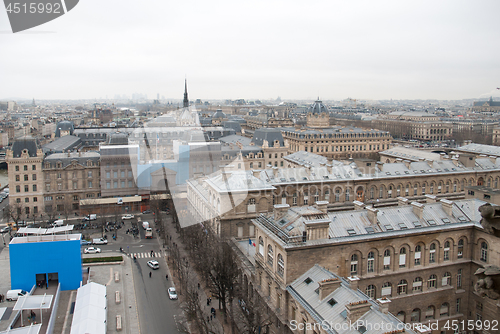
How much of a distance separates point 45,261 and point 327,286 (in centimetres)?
2852

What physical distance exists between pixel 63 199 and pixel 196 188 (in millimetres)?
27630

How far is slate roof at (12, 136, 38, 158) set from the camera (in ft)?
206

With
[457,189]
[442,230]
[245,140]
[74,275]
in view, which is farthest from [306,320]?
[245,140]

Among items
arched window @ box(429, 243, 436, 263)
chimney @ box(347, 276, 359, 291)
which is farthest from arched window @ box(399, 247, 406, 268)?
chimney @ box(347, 276, 359, 291)

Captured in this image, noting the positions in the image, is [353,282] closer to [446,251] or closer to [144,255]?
[446,251]

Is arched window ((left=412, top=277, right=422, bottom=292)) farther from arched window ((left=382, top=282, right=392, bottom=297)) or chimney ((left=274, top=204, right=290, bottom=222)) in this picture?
chimney ((left=274, top=204, right=290, bottom=222))

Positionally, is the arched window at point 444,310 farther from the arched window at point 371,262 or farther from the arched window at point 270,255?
the arched window at point 270,255

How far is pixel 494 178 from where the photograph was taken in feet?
179

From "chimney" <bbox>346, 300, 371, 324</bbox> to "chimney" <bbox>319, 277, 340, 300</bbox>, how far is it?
2.87m

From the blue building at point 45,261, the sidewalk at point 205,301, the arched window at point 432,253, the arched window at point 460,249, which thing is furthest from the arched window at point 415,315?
the blue building at point 45,261

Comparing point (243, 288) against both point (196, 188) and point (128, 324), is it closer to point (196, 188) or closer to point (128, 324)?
point (128, 324)

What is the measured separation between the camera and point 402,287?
30.3m

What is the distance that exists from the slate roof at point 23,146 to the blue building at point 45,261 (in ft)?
94.7

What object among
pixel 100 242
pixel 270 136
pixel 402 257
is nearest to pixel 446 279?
pixel 402 257
